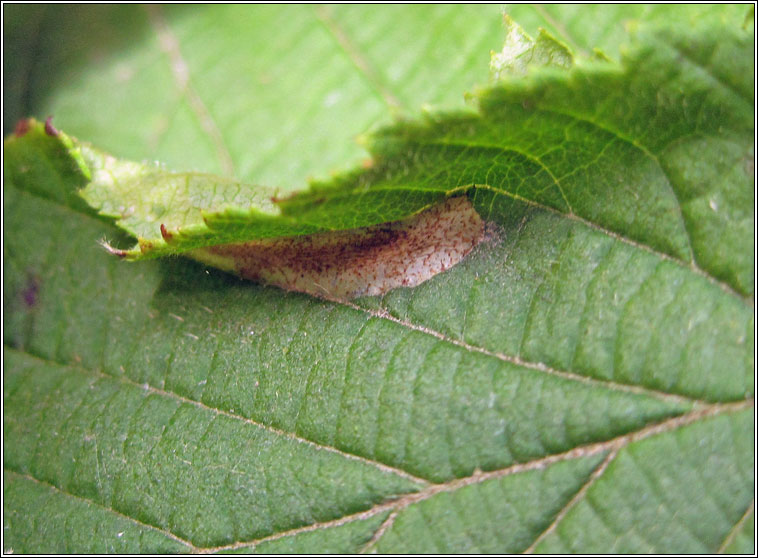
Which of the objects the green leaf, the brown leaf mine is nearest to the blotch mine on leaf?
the green leaf

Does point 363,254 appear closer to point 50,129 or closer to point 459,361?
point 459,361

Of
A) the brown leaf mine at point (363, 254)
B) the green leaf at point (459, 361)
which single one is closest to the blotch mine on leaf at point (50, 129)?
the green leaf at point (459, 361)

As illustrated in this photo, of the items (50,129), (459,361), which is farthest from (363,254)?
(50,129)

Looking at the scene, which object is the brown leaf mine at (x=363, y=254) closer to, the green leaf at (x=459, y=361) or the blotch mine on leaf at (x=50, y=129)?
the green leaf at (x=459, y=361)

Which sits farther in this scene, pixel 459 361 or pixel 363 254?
pixel 363 254

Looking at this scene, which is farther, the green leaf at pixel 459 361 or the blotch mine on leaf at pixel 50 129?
the blotch mine on leaf at pixel 50 129

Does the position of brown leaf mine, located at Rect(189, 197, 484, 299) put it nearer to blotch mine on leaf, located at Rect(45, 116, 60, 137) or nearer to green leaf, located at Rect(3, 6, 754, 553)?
green leaf, located at Rect(3, 6, 754, 553)
